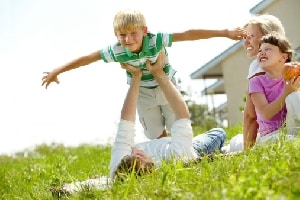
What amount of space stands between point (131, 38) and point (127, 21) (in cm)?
17

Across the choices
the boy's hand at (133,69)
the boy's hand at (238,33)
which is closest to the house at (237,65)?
the boy's hand at (238,33)

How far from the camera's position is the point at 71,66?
5.93m

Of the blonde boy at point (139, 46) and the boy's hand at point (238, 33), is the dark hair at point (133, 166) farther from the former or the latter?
the boy's hand at point (238, 33)

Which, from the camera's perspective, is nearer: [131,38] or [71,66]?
[131,38]

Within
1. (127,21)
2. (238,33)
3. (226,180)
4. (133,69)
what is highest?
(127,21)

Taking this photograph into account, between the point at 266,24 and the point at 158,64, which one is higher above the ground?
the point at 266,24

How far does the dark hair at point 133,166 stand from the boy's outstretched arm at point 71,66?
6.09ft

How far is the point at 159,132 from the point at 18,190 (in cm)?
177

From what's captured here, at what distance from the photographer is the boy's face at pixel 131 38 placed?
17.9 ft

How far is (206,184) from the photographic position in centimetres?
320

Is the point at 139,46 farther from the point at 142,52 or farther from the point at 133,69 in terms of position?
the point at 133,69

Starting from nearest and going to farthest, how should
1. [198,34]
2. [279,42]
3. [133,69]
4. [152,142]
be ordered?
[279,42]
[152,142]
[133,69]
[198,34]

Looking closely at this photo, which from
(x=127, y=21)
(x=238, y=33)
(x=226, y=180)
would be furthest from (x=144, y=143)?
(x=226, y=180)

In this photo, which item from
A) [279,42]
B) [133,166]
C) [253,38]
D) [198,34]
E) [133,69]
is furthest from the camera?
[198,34]
